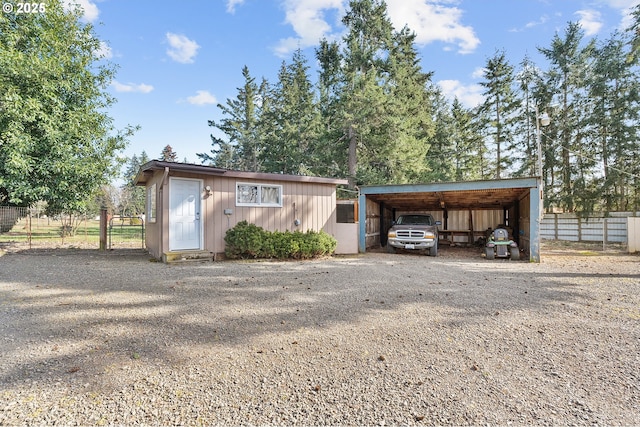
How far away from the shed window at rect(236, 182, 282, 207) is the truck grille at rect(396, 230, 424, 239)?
4313mm

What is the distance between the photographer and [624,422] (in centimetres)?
206

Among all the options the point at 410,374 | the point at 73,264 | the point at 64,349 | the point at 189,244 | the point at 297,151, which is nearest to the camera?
the point at 410,374

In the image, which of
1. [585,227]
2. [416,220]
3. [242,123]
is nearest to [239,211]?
[416,220]

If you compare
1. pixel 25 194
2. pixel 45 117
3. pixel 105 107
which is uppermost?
pixel 105 107

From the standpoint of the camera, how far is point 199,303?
15.5 feet

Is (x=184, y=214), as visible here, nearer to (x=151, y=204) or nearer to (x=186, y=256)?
(x=186, y=256)

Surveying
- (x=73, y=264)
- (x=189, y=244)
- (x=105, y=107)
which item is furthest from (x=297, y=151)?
(x=73, y=264)

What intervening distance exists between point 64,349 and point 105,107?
38.6 feet

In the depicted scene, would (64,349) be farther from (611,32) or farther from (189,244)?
(611,32)

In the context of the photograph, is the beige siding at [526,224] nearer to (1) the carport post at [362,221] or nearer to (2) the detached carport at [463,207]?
(2) the detached carport at [463,207]

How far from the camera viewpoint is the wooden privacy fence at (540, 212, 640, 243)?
15148 mm

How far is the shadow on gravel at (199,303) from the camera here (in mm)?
3021

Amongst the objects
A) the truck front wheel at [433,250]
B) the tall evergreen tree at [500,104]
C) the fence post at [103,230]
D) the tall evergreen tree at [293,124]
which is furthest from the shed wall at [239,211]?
the tall evergreen tree at [500,104]

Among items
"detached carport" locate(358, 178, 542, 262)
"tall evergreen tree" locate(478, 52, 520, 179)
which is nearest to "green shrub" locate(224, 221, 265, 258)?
"detached carport" locate(358, 178, 542, 262)
